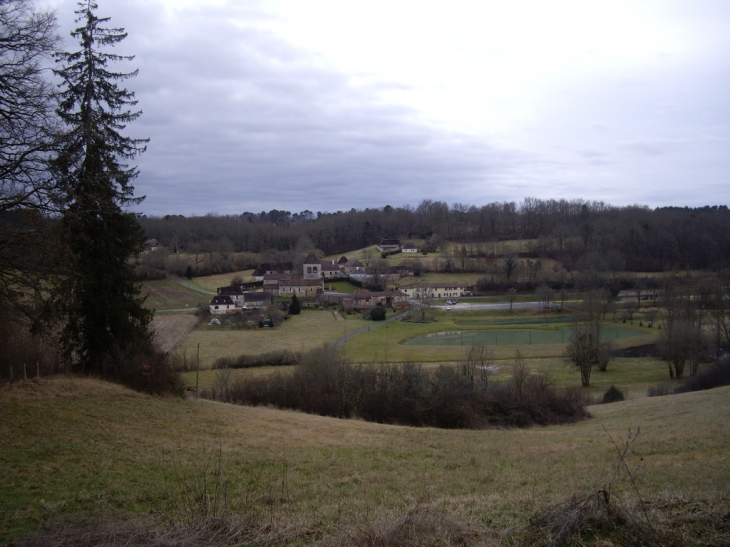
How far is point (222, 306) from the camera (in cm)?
6631

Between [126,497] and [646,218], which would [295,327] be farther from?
[646,218]

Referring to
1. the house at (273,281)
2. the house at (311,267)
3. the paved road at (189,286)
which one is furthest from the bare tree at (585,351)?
the house at (311,267)

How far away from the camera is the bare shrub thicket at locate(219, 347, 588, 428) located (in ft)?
81.6

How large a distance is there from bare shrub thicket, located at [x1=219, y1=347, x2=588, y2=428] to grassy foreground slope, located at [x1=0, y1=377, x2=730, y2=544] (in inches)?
297

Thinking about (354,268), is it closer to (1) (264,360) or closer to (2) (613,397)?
(1) (264,360)

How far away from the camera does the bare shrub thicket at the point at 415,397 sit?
24.9 meters

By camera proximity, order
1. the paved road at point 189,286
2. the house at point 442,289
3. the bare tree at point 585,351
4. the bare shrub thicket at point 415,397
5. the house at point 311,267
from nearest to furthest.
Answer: the bare shrub thicket at point 415,397, the bare tree at point 585,351, the paved road at point 189,286, the house at point 442,289, the house at point 311,267

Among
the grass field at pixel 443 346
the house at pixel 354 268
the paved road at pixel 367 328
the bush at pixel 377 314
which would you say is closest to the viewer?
the grass field at pixel 443 346

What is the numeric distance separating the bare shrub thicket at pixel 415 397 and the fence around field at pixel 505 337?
23542 millimetres

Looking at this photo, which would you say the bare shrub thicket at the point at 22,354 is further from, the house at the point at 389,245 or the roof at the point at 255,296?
the house at the point at 389,245

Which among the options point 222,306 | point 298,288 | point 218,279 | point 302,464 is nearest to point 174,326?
point 222,306

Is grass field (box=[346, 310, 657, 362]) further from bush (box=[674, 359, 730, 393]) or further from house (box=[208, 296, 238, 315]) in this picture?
house (box=[208, 296, 238, 315])

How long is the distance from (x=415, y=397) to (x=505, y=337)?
31934 mm

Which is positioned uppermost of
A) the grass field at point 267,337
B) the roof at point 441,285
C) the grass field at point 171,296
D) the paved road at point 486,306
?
the grass field at point 171,296
